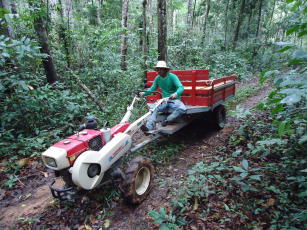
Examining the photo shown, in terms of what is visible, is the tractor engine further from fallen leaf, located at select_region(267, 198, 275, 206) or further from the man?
fallen leaf, located at select_region(267, 198, 275, 206)

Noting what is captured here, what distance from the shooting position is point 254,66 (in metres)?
16.8

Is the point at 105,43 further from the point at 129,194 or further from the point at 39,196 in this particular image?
the point at 129,194

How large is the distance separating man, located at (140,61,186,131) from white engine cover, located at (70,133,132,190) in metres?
1.27

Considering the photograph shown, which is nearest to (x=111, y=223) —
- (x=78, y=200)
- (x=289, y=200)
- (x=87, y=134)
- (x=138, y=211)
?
(x=138, y=211)

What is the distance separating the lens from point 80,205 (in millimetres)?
3221

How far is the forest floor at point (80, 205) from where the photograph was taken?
9.68 feet

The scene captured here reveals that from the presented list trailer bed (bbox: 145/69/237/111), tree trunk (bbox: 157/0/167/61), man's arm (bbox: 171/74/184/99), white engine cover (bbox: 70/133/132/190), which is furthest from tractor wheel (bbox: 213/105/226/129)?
white engine cover (bbox: 70/133/132/190)

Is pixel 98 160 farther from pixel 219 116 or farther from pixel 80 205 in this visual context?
pixel 219 116

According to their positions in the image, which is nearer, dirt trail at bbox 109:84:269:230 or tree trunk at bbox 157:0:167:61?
dirt trail at bbox 109:84:269:230

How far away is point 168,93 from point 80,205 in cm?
310

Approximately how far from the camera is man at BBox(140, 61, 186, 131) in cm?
446

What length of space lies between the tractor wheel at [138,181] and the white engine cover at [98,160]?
0.94 feet

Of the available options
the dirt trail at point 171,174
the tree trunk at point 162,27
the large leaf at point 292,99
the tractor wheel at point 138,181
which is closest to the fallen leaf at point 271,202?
the dirt trail at point 171,174

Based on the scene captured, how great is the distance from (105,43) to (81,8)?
9.90 meters
